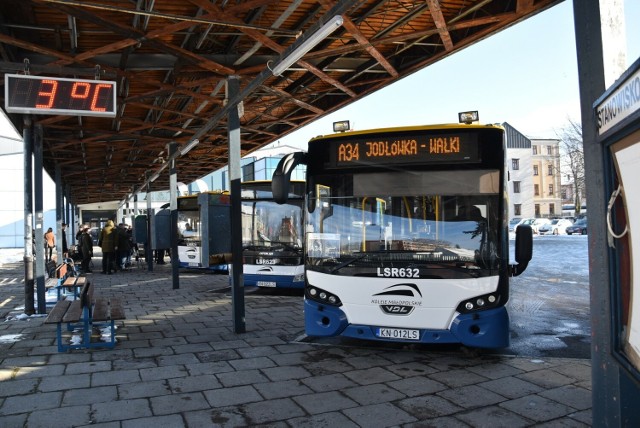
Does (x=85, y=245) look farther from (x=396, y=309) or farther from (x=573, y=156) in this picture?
(x=573, y=156)

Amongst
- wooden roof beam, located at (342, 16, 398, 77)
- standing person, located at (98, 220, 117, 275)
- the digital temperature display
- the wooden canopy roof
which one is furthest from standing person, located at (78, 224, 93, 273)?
wooden roof beam, located at (342, 16, 398, 77)

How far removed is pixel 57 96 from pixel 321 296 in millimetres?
4252

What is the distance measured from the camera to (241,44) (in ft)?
26.4

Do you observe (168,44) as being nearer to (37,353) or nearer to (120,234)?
(37,353)

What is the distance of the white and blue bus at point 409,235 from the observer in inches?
209

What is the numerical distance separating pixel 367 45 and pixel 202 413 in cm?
553

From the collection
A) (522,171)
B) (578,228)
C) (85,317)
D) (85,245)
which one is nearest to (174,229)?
(85,317)

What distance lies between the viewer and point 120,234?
17438 millimetres

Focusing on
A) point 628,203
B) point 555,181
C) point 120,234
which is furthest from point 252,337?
point 555,181

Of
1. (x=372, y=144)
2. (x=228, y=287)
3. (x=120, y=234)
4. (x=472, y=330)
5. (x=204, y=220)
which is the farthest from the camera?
(x=120, y=234)

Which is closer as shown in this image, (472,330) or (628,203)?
(628,203)

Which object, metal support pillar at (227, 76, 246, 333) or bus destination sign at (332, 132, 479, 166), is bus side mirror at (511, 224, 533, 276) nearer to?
bus destination sign at (332, 132, 479, 166)

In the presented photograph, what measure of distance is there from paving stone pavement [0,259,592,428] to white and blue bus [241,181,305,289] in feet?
11.8

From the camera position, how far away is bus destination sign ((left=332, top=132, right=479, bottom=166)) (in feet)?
18.2
